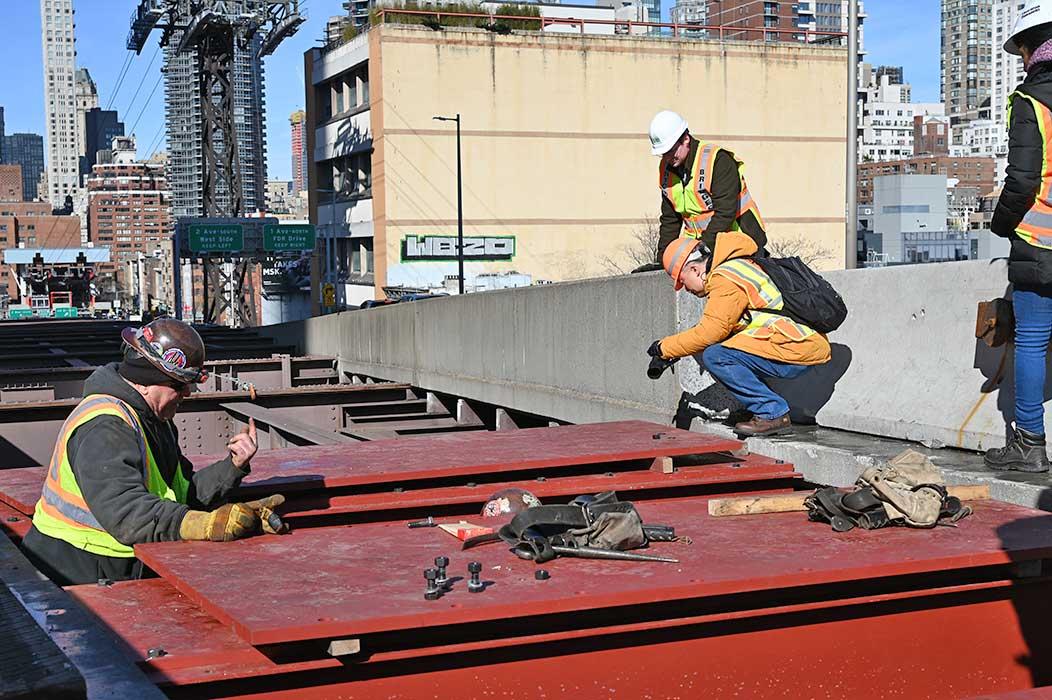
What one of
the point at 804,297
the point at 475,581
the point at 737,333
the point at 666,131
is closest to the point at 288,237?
the point at 666,131

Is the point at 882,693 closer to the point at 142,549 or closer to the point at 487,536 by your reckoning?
the point at 487,536

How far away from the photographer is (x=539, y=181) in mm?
67750

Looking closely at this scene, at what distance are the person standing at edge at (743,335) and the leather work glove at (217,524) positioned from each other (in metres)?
3.12

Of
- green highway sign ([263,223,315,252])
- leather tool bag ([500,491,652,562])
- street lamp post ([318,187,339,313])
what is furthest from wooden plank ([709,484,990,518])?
street lamp post ([318,187,339,313])

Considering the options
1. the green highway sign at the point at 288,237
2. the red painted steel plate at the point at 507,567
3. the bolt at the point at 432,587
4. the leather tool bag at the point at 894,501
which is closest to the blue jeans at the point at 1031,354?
the red painted steel plate at the point at 507,567

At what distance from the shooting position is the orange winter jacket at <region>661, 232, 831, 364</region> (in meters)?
7.29

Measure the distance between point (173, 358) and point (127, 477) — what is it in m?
0.54

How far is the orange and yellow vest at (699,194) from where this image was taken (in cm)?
819

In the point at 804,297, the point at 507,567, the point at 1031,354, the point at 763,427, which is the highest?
the point at 804,297

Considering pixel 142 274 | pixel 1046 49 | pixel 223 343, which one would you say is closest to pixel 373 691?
pixel 1046 49

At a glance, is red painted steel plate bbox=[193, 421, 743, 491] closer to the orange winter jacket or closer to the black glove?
the black glove

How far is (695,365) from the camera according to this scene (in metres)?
8.48

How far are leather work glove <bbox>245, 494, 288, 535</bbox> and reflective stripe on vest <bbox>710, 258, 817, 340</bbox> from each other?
10.5 feet

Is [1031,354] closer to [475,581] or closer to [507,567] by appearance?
[507,567]
